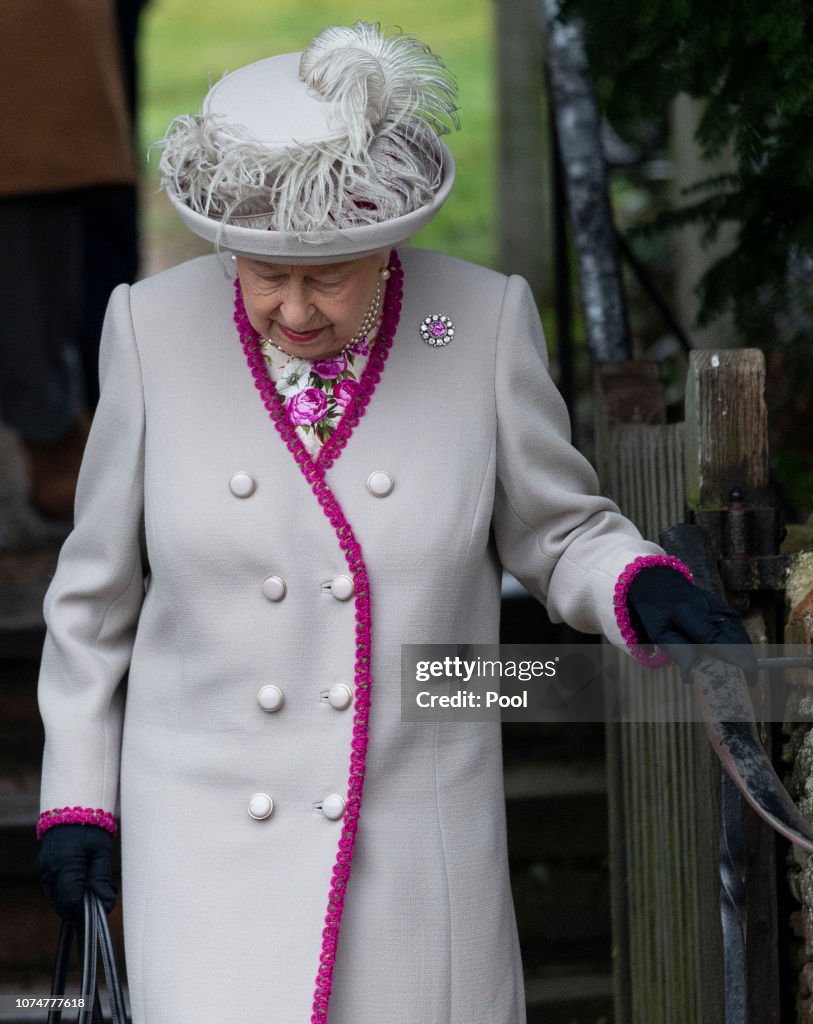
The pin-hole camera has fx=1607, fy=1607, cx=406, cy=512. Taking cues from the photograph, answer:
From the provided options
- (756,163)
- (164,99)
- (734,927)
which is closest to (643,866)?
(734,927)

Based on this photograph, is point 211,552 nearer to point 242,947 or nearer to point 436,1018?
point 242,947

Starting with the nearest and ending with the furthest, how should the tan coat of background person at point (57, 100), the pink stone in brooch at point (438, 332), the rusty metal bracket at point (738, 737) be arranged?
the rusty metal bracket at point (738, 737), the pink stone in brooch at point (438, 332), the tan coat of background person at point (57, 100)

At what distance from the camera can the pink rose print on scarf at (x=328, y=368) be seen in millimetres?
2236

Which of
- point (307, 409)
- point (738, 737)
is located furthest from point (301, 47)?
point (738, 737)

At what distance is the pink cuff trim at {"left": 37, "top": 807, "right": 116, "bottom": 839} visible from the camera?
220 cm

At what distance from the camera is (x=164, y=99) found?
989 cm

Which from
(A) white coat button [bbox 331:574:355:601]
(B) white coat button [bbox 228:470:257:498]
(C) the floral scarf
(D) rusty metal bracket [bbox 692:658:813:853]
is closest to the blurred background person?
(C) the floral scarf

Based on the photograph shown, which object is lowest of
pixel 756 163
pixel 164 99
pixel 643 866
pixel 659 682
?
pixel 643 866

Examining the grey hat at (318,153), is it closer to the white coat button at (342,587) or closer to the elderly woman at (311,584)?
the elderly woman at (311,584)

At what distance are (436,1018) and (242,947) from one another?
280 millimetres

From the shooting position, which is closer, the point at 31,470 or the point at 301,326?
the point at 301,326

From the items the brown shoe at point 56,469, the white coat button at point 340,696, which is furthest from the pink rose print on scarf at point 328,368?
the brown shoe at point 56,469

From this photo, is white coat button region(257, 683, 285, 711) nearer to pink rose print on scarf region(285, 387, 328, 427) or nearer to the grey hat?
pink rose print on scarf region(285, 387, 328, 427)

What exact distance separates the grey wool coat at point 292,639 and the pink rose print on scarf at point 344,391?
35 mm
